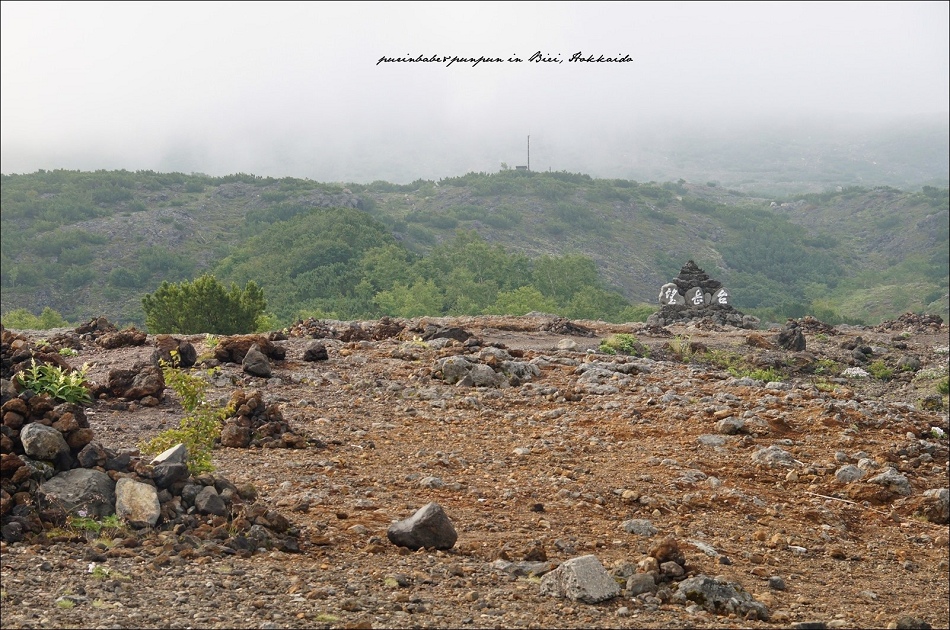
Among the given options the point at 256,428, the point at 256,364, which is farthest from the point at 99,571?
the point at 256,364

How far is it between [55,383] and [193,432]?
2.05 metres

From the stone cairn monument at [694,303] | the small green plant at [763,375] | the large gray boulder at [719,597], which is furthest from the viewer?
the stone cairn monument at [694,303]

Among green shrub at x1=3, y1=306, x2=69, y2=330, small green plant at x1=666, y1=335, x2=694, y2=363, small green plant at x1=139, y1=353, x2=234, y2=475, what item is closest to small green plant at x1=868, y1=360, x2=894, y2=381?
small green plant at x1=666, y1=335, x2=694, y2=363

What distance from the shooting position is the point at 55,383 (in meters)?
8.61

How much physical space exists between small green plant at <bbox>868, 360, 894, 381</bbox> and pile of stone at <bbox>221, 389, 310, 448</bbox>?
47.2 feet

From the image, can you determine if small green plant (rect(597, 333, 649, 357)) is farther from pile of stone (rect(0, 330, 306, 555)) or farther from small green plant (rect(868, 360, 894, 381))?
pile of stone (rect(0, 330, 306, 555))

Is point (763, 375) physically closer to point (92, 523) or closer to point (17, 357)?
point (17, 357)

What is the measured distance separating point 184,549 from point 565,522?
2.77m

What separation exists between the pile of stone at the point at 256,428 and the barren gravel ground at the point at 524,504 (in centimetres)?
19

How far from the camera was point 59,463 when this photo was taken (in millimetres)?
5957

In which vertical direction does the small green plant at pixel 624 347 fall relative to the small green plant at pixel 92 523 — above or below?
below

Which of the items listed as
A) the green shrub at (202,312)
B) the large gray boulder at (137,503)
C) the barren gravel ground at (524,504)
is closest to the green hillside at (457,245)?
the green shrub at (202,312)

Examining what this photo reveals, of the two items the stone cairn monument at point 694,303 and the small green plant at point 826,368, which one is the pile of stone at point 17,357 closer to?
the small green plant at point 826,368

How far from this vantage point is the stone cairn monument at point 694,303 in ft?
97.0
